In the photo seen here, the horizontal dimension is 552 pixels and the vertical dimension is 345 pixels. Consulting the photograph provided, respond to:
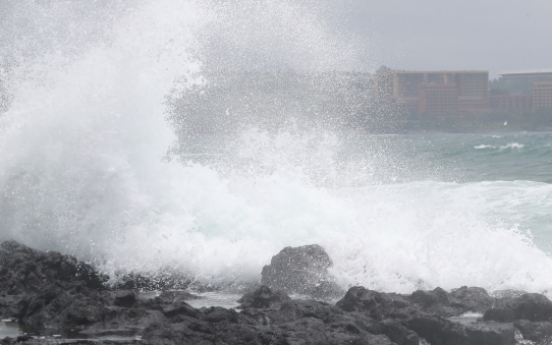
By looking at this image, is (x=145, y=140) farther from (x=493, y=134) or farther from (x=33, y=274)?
(x=493, y=134)

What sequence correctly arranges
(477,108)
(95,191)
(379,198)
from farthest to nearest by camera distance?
(477,108) < (379,198) < (95,191)

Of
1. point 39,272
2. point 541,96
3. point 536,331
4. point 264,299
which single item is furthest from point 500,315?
point 541,96

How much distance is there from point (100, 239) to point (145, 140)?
232 centimetres

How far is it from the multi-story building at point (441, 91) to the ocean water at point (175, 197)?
47583 mm

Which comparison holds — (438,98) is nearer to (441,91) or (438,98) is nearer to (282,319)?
(441,91)

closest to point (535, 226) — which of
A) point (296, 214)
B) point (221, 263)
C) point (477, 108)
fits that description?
point (296, 214)

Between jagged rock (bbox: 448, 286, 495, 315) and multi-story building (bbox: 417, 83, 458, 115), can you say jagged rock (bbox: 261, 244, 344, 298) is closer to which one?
jagged rock (bbox: 448, 286, 495, 315)

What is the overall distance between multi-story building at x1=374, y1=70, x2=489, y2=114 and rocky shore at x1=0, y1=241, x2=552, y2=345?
53.8 metres

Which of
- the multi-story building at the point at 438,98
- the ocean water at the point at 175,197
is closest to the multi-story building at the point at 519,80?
the multi-story building at the point at 438,98

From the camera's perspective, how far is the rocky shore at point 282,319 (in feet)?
25.9

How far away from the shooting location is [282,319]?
28.5 ft

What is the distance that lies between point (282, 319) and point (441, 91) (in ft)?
245

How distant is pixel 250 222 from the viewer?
14.4m

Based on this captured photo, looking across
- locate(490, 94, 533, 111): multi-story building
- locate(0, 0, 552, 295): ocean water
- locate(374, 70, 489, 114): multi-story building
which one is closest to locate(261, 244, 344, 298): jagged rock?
locate(0, 0, 552, 295): ocean water
